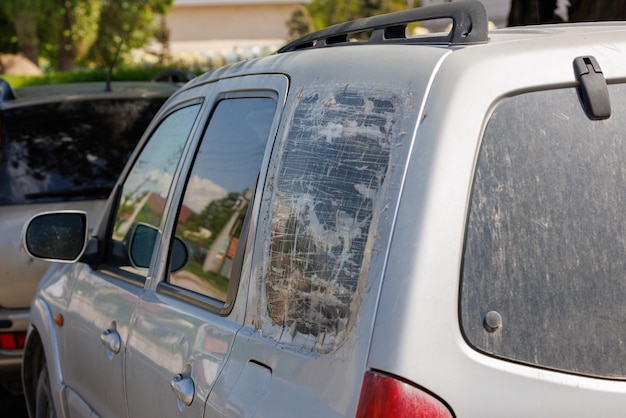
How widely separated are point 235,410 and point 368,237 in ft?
1.94

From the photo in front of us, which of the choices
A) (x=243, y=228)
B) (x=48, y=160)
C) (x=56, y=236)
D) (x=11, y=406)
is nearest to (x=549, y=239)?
(x=243, y=228)

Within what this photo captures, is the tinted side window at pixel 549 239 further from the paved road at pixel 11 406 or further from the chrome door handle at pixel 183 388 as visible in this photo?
the paved road at pixel 11 406

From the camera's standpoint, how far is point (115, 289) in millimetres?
3699

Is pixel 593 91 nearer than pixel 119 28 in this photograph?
Yes

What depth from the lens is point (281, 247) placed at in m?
2.46

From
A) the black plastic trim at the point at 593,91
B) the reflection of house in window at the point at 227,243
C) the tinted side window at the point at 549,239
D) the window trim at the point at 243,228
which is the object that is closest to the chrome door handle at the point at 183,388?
the window trim at the point at 243,228

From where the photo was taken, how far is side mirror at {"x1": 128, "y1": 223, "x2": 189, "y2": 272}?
10.8ft

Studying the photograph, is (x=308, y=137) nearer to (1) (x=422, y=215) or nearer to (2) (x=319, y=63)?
(2) (x=319, y=63)

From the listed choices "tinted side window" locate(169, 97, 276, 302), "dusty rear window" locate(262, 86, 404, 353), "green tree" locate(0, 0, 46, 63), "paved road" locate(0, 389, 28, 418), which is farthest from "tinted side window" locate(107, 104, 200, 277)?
"green tree" locate(0, 0, 46, 63)

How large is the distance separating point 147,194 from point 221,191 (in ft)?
2.58

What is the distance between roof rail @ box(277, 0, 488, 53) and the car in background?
3.22 metres

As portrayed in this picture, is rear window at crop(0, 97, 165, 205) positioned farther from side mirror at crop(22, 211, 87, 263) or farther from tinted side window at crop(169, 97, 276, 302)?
tinted side window at crop(169, 97, 276, 302)

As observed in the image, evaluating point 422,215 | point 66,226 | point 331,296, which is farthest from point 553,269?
point 66,226

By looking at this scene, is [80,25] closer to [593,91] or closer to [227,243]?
[227,243]
